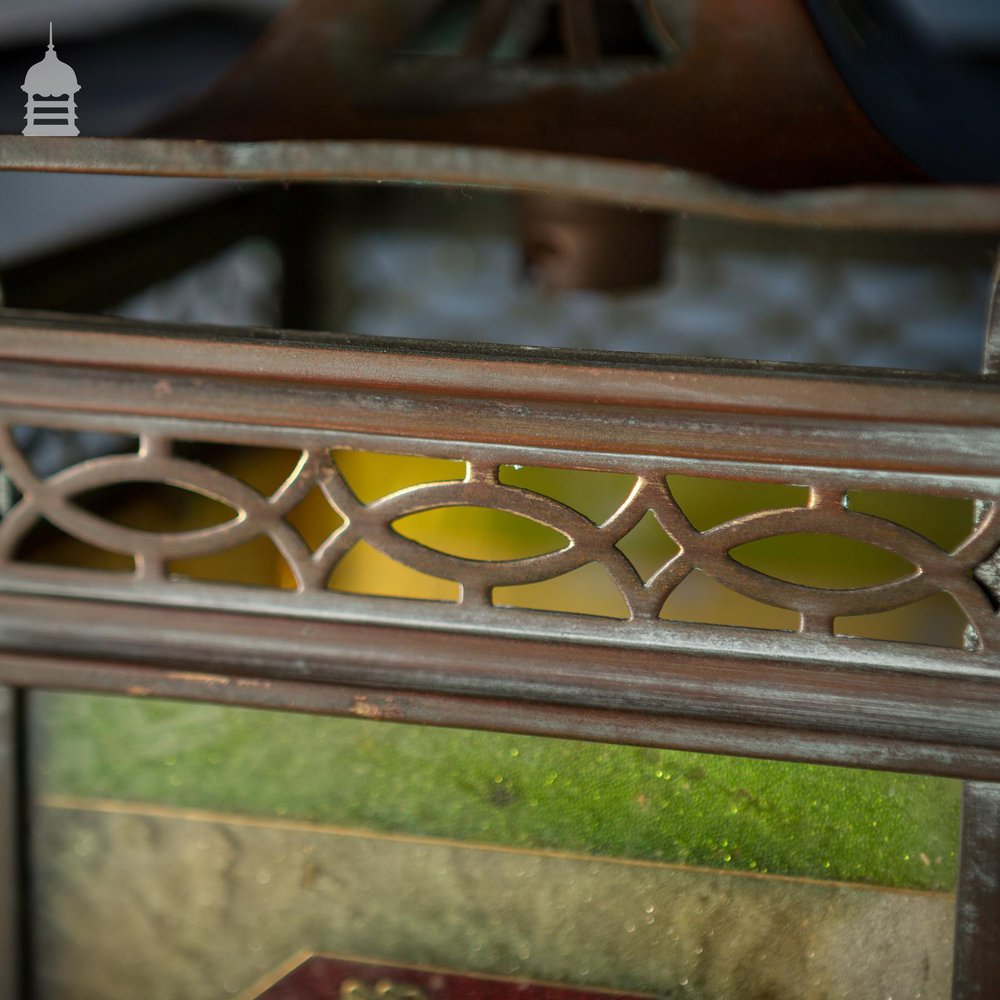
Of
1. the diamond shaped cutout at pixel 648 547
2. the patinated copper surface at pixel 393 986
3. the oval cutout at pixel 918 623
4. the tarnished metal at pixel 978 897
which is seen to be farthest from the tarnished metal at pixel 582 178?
the diamond shaped cutout at pixel 648 547

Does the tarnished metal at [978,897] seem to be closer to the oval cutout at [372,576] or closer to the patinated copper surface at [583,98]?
the patinated copper surface at [583,98]

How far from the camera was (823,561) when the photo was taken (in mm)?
1979

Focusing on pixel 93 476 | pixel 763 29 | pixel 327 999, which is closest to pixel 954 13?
pixel 763 29

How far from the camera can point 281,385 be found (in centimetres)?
87

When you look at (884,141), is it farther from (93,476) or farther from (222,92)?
(93,476)

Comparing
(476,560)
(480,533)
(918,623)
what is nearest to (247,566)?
(480,533)

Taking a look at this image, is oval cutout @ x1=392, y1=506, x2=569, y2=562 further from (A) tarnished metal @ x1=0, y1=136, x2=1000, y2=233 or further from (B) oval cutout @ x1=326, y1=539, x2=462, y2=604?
(A) tarnished metal @ x1=0, y1=136, x2=1000, y2=233

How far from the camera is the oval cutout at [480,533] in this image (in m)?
1.95

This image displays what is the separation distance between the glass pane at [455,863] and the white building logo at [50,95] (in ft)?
1.78

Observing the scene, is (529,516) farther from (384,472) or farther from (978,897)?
(384,472)

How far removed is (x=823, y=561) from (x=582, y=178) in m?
1.46

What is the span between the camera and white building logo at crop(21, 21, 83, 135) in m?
0.84

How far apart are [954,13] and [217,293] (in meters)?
1.73

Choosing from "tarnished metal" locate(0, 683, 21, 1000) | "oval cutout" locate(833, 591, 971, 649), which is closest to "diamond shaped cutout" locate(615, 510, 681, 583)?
"oval cutout" locate(833, 591, 971, 649)
